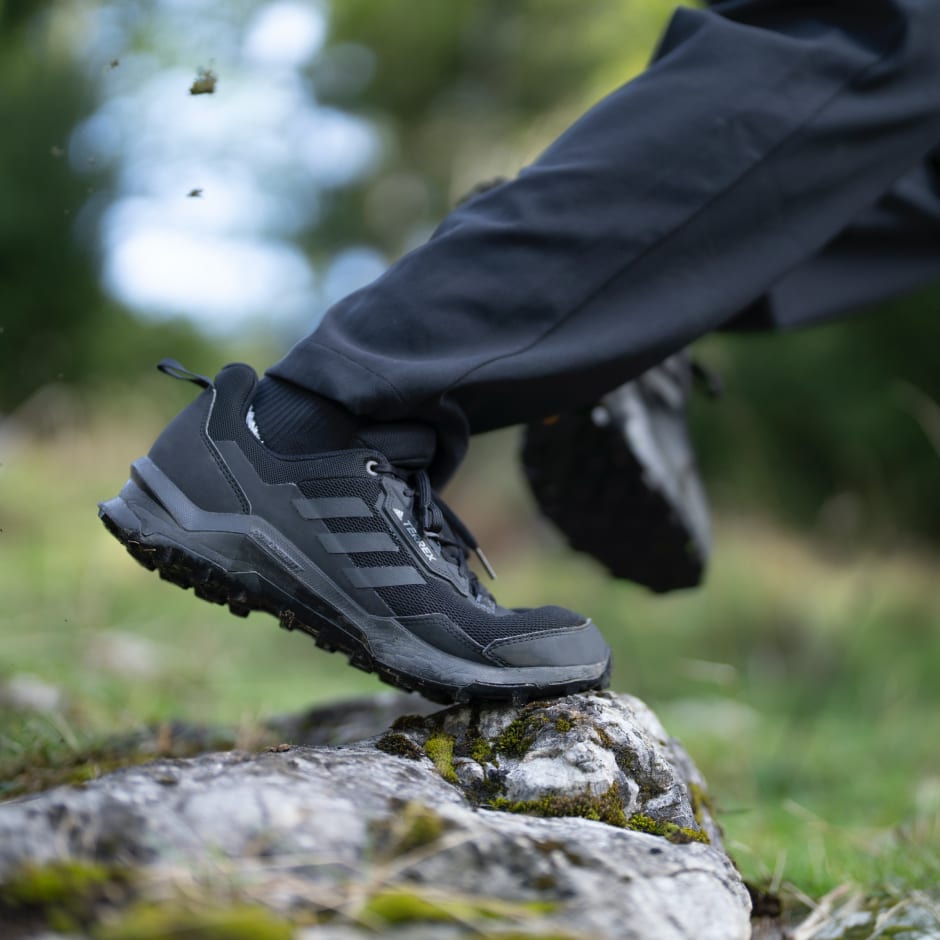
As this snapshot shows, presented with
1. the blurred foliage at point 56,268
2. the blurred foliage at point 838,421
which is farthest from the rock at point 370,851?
the blurred foliage at point 56,268

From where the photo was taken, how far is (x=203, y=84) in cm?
144

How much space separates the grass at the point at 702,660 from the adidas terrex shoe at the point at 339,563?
241 mm

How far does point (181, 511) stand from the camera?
4.18 ft

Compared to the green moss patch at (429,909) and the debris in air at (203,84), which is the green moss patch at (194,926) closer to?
the green moss patch at (429,909)

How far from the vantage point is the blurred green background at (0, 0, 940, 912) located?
2.57 metres

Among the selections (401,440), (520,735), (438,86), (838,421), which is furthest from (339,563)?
(438,86)

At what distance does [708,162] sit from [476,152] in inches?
503

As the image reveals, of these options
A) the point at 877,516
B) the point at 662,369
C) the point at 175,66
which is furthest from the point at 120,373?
the point at 662,369

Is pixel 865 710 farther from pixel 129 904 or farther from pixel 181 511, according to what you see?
pixel 129 904

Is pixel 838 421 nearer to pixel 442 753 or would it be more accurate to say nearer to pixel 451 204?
pixel 451 204

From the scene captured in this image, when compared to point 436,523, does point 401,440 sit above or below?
above

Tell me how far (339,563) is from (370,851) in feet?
1.58

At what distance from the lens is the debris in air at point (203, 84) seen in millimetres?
1442

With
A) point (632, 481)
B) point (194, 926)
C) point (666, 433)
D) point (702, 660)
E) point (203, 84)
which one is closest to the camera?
point (194, 926)
